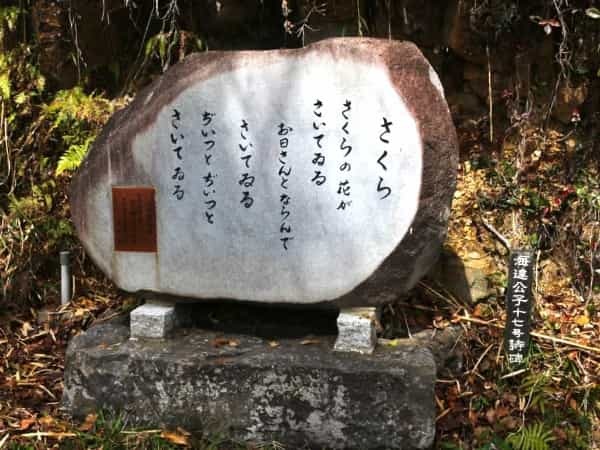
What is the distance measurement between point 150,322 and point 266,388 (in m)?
0.79

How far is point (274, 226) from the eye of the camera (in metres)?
3.29

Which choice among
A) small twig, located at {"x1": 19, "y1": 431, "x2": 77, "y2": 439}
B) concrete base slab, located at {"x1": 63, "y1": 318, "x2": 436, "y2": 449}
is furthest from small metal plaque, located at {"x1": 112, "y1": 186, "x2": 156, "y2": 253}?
small twig, located at {"x1": 19, "y1": 431, "x2": 77, "y2": 439}

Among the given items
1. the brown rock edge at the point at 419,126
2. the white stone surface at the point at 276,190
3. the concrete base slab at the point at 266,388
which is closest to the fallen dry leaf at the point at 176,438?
the concrete base slab at the point at 266,388

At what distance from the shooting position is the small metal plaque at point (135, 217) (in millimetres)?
3477

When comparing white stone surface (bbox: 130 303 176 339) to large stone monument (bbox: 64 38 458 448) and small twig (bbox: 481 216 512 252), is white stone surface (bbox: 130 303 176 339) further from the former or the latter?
small twig (bbox: 481 216 512 252)

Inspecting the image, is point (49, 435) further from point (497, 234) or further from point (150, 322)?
point (497, 234)

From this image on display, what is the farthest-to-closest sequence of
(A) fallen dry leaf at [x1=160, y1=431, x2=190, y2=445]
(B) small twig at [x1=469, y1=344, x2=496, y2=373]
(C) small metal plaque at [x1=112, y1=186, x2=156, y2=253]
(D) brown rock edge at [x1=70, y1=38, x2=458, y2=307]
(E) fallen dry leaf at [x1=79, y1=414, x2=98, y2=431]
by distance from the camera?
(B) small twig at [x1=469, y1=344, x2=496, y2=373]
(C) small metal plaque at [x1=112, y1=186, x2=156, y2=253]
(E) fallen dry leaf at [x1=79, y1=414, x2=98, y2=431]
(A) fallen dry leaf at [x1=160, y1=431, x2=190, y2=445]
(D) brown rock edge at [x1=70, y1=38, x2=458, y2=307]

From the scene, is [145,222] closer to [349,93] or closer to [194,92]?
[194,92]

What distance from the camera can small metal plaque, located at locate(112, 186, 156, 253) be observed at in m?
3.48

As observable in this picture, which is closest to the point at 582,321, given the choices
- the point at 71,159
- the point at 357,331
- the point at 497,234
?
the point at 497,234

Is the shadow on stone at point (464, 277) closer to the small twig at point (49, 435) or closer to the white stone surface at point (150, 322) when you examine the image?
the white stone surface at point (150, 322)

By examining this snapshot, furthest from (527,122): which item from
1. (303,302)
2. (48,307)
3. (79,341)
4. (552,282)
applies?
(48,307)

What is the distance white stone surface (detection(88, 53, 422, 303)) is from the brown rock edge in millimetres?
39

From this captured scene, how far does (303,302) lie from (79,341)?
4.24ft
